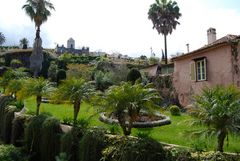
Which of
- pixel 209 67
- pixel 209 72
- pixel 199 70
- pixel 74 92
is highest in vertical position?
pixel 209 67

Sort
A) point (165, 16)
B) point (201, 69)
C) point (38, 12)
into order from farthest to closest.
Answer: point (165, 16) < point (38, 12) < point (201, 69)

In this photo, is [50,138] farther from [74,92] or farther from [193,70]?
[193,70]

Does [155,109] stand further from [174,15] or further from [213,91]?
[174,15]

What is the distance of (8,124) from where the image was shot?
20797 mm

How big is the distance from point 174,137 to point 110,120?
12.9ft

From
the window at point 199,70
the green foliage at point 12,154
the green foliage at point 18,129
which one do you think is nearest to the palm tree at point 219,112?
the green foliage at point 12,154

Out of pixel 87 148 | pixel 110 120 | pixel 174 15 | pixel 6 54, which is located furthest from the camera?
pixel 6 54

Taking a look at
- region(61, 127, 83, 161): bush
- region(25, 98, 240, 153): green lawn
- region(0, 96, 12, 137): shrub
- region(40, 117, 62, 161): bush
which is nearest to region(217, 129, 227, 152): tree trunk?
region(25, 98, 240, 153): green lawn

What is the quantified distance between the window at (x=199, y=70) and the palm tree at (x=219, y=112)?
1425 centimetres

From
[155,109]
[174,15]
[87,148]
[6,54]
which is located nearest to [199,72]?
[155,109]

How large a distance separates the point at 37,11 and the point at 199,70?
27707 millimetres

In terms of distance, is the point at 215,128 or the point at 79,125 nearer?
the point at 215,128

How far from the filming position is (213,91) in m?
10.5

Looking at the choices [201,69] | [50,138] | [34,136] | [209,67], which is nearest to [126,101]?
[50,138]
